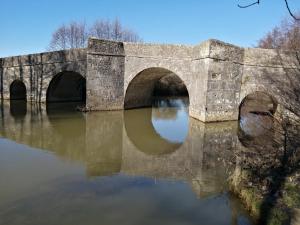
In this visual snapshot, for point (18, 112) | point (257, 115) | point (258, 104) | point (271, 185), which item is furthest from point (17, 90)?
point (271, 185)

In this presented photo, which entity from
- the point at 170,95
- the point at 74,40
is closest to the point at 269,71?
the point at 170,95

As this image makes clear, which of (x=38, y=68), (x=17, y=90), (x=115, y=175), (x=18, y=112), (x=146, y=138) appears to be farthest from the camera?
(x=17, y=90)

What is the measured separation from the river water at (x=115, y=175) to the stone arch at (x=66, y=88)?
23.7 ft

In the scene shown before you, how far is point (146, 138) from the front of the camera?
934 centimetres

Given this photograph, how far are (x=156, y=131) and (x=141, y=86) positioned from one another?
6.01m

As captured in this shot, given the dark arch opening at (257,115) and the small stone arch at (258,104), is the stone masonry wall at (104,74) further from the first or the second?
the small stone arch at (258,104)

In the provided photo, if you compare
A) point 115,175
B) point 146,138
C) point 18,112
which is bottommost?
point 115,175

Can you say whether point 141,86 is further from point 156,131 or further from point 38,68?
point 38,68

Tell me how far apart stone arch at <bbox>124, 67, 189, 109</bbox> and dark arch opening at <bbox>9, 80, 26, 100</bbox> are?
9383 millimetres

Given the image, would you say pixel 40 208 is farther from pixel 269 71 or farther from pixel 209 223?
pixel 269 71

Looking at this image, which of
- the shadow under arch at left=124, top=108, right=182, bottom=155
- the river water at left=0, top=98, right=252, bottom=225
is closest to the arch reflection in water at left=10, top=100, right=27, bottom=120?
the river water at left=0, top=98, right=252, bottom=225

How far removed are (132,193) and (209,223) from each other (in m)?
1.41

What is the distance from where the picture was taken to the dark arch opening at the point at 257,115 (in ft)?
33.0

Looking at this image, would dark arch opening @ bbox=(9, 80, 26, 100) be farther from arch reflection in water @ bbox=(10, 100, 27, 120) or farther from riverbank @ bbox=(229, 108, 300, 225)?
riverbank @ bbox=(229, 108, 300, 225)
